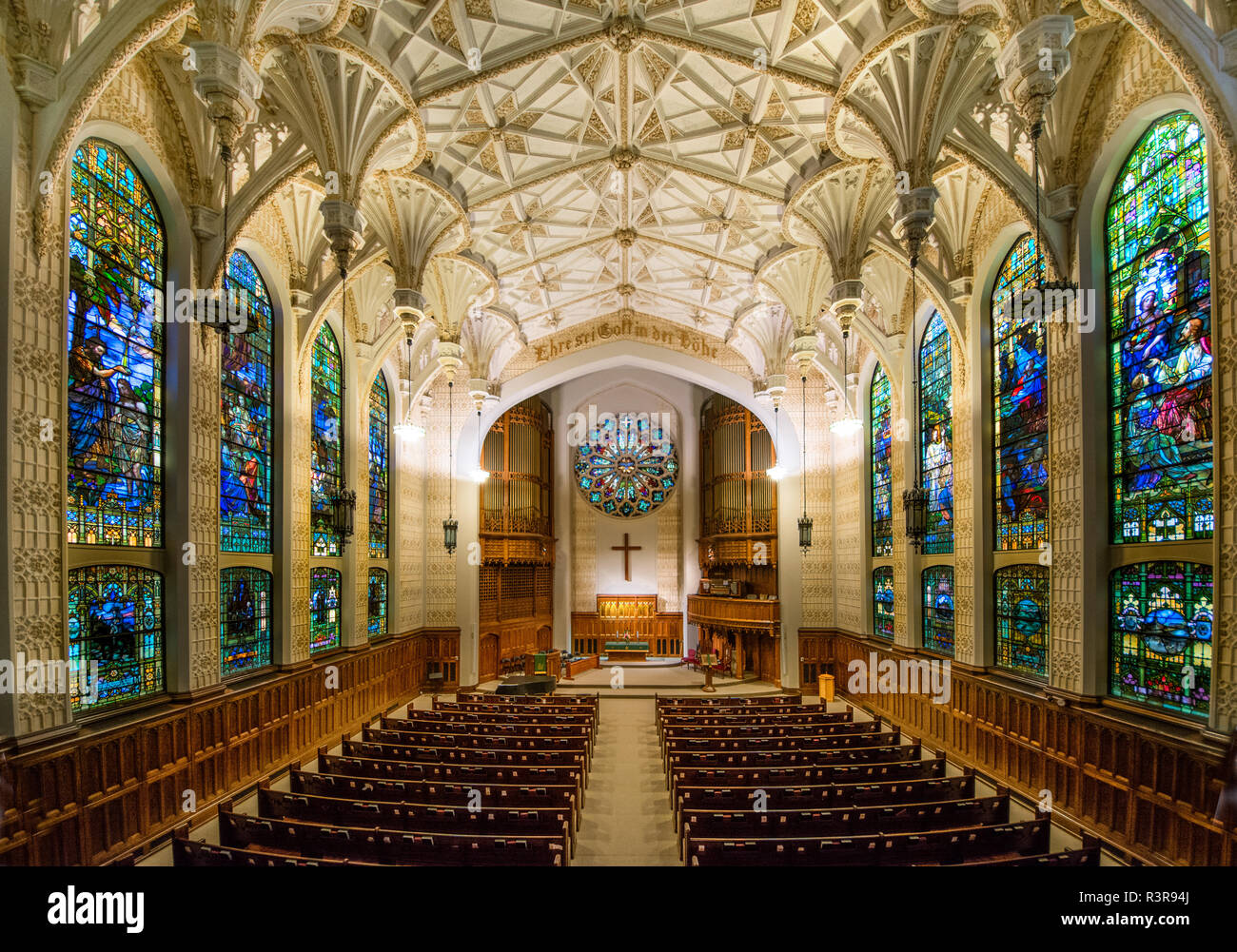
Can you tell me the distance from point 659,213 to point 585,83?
14.1 ft

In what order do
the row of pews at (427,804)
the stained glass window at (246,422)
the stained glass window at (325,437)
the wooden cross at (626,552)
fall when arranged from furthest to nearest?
the wooden cross at (626,552) < the stained glass window at (325,437) < the stained glass window at (246,422) < the row of pews at (427,804)

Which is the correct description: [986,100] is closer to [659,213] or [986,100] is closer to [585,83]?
[585,83]

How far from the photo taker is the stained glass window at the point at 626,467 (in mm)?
24766

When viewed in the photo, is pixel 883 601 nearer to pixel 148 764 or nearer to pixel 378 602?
pixel 378 602

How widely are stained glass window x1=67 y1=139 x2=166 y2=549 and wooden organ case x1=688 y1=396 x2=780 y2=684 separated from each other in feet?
51.2

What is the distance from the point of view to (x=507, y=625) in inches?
822

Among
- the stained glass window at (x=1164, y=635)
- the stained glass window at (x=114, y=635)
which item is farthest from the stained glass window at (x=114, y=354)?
the stained glass window at (x=1164, y=635)

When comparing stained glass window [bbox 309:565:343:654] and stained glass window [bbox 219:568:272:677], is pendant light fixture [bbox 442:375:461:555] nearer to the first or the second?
stained glass window [bbox 309:565:343:654]

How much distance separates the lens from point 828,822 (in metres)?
6.49

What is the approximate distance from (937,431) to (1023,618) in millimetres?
4301

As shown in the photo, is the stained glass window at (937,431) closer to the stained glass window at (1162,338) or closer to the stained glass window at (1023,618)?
the stained glass window at (1023,618)

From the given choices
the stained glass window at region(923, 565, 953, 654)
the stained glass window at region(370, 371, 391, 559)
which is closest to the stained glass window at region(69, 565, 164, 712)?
the stained glass window at region(370, 371, 391, 559)

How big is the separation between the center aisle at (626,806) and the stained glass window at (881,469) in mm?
7253

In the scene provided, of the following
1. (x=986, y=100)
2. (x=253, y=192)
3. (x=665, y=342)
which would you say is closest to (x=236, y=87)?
(x=253, y=192)
